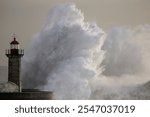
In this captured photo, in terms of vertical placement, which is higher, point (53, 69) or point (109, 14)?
point (109, 14)

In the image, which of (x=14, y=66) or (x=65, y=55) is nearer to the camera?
(x=14, y=66)

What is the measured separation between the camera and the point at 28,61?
23.8m

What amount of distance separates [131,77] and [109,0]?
4.03 meters

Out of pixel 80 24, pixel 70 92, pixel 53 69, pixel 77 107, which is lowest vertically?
pixel 77 107

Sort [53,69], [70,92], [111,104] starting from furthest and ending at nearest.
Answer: [53,69] < [70,92] < [111,104]

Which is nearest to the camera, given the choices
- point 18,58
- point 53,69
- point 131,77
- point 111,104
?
point 111,104

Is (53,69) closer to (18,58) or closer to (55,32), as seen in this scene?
(55,32)

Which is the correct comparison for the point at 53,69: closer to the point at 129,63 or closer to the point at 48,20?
the point at 48,20

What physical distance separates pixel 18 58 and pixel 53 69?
5.05 meters

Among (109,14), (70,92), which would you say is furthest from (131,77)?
(70,92)

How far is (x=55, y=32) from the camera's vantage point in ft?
76.9

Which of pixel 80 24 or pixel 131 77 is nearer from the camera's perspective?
pixel 80 24

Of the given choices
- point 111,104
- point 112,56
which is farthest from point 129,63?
point 111,104

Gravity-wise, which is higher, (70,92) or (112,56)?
(112,56)
